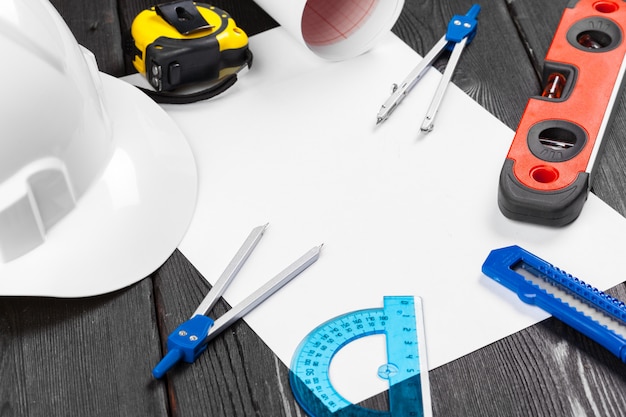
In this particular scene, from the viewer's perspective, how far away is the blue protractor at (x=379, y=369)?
0.77m

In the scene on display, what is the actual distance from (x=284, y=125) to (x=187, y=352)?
0.31 m

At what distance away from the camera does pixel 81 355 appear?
800mm

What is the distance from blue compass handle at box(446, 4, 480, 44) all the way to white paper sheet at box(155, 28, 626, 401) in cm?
5

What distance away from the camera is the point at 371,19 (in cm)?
107

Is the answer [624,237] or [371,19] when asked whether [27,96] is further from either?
[624,237]

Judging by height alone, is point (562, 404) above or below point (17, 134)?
below

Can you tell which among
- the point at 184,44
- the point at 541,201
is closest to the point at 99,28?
the point at 184,44

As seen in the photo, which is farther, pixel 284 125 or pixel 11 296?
pixel 284 125

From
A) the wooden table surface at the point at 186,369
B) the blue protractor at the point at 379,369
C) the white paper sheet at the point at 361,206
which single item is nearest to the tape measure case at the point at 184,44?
the white paper sheet at the point at 361,206

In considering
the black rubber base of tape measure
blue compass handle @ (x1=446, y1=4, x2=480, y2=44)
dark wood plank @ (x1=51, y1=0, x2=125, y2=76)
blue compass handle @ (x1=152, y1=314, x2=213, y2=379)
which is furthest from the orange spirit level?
dark wood plank @ (x1=51, y1=0, x2=125, y2=76)

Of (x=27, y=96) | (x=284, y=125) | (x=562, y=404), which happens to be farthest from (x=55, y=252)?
(x=562, y=404)

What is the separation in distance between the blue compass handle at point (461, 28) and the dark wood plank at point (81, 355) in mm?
474

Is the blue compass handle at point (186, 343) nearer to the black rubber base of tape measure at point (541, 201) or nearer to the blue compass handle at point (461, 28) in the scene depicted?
the black rubber base of tape measure at point (541, 201)

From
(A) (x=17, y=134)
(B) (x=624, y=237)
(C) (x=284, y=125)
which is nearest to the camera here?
(A) (x=17, y=134)
